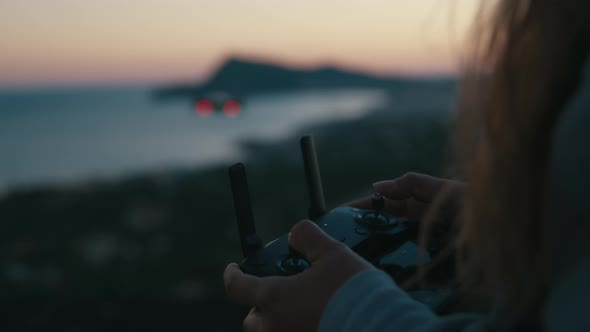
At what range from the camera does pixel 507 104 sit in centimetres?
61

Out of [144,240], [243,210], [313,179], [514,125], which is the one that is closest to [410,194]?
[313,179]

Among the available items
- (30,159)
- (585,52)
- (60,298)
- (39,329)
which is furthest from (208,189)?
(30,159)

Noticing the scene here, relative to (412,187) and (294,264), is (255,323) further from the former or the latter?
(412,187)

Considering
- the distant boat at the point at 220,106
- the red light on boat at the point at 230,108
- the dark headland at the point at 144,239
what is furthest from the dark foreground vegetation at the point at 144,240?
the red light on boat at the point at 230,108

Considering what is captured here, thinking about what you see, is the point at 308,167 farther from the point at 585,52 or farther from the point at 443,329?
the point at 585,52

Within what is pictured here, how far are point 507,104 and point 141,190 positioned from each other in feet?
43.8

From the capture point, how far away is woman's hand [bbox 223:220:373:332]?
2.75ft

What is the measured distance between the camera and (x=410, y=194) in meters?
1.35

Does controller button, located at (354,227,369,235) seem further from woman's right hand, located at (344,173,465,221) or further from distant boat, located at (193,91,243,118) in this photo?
distant boat, located at (193,91,243,118)

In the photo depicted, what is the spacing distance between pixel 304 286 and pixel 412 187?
58cm

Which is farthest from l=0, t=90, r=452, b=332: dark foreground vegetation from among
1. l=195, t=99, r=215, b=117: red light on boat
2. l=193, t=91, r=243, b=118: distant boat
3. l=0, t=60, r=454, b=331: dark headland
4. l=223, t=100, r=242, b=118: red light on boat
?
l=195, t=99, r=215, b=117: red light on boat

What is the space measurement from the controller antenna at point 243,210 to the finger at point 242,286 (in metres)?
0.12

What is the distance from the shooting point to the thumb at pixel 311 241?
898 millimetres

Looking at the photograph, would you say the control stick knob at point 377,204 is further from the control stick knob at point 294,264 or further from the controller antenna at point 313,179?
the control stick knob at point 294,264
